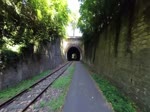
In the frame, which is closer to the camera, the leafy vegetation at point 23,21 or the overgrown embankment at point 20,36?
the overgrown embankment at point 20,36

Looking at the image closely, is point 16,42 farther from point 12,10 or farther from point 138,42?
point 138,42

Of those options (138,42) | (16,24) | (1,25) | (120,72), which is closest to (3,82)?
(1,25)

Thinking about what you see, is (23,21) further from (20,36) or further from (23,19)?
(20,36)

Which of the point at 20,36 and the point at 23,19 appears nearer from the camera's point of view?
the point at 20,36

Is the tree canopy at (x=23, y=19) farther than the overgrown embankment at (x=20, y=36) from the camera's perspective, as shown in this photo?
Yes

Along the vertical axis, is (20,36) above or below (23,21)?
below

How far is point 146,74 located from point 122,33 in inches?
141

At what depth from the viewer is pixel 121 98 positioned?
7504 millimetres

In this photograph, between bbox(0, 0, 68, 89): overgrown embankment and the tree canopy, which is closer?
Answer: bbox(0, 0, 68, 89): overgrown embankment

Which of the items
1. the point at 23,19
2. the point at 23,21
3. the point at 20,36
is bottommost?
the point at 20,36

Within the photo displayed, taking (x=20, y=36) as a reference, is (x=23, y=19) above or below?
above

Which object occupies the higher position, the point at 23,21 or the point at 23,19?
the point at 23,19

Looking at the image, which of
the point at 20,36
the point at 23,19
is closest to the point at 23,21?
the point at 23,19

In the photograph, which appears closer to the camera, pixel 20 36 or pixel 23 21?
pixel 20 36
